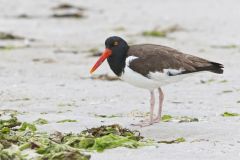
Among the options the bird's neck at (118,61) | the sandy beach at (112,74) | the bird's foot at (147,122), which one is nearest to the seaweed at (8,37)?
the sandy beach at (112,74)

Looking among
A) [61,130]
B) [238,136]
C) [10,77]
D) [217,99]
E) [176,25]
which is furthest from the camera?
[176,25]

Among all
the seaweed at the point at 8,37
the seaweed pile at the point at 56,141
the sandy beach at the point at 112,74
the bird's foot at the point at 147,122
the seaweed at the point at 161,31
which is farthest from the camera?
the seaweed at the point at 161,31

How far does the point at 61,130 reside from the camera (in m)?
7.38

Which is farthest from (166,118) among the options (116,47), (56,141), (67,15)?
(67,15)

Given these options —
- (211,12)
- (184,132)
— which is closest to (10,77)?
(184,132)

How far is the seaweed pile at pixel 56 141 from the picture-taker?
18.8 feet

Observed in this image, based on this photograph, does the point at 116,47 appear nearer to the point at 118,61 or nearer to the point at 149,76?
the point at 118,61

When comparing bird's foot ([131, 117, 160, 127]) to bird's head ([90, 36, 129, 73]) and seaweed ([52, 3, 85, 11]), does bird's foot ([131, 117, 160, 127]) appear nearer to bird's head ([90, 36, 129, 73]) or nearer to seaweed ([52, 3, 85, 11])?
bird's head ([90, 36, 129, 73])

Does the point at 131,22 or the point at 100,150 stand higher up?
the point at 131,22

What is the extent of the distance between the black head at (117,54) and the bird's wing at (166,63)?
0.12 m

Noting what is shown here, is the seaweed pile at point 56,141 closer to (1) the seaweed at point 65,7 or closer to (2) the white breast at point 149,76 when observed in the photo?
(2) the white breast at point 149,76

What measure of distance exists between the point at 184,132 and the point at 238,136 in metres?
0.64

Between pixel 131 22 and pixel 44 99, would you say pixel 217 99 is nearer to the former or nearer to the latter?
pixel 44 99

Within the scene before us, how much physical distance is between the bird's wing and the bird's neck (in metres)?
0.10
